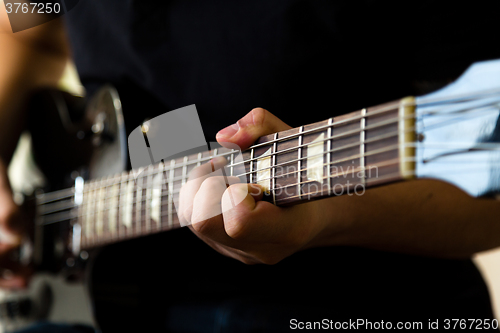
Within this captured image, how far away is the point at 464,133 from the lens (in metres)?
0.24

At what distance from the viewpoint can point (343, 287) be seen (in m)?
0.56

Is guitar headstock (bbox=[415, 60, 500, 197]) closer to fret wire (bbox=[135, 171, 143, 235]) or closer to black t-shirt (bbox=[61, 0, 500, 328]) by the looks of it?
black t-shirt (bbox=[61, 0, 500, 328])

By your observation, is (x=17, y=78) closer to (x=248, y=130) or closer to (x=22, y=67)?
(x=22, y=67)

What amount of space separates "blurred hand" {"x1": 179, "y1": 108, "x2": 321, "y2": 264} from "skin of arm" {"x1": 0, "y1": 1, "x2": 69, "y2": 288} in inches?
23.6

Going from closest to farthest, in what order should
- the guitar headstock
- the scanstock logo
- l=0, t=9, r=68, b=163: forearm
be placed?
the guitar headstock, the scanstock logo, l=0, t=9, r=68, b=163: forearm

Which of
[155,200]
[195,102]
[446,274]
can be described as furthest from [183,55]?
[446,274]

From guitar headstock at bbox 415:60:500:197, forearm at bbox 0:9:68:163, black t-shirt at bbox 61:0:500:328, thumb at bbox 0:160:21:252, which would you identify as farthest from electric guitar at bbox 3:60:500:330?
forearm at bbox 0:9:68:163

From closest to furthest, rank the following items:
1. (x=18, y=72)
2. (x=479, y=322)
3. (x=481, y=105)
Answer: (x=481, y=105) < (x=479, y=322) < (x=18, y=72)

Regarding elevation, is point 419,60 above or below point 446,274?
above

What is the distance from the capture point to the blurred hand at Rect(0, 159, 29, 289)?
75 centimetres

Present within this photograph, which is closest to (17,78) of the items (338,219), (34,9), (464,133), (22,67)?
(22,67)

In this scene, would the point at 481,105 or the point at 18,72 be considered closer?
the point at 481,105

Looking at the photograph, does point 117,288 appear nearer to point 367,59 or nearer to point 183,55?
point 183,55

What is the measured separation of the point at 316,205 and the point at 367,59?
0.27 metres
